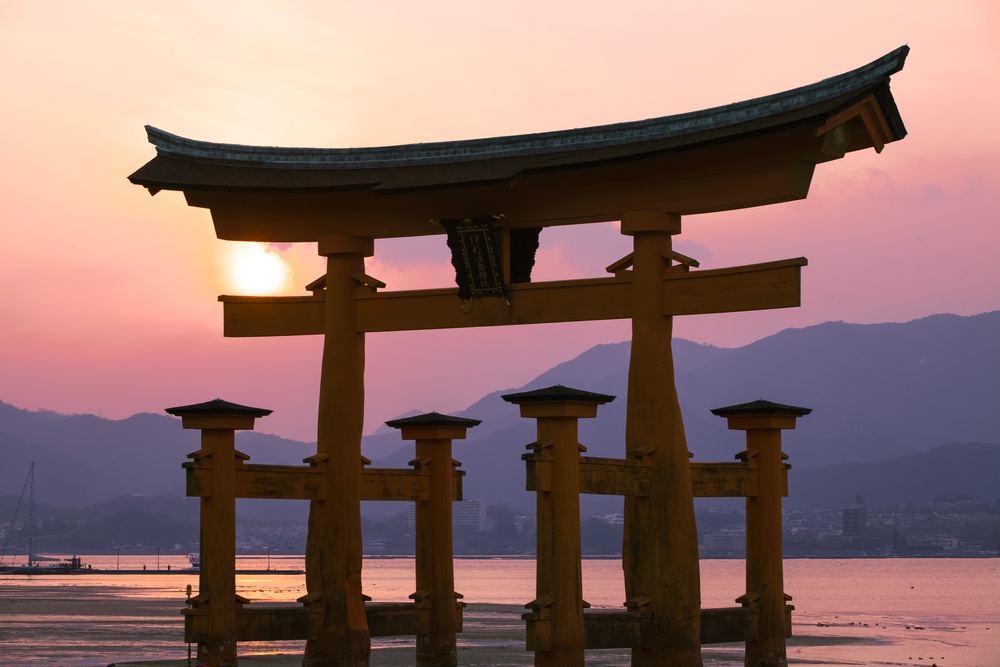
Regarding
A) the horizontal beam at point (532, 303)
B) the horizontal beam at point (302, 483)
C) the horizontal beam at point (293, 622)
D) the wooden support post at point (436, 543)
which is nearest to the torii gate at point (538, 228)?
the horizontal beam at point (532, 303)

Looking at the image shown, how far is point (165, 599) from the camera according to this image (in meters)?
75.8

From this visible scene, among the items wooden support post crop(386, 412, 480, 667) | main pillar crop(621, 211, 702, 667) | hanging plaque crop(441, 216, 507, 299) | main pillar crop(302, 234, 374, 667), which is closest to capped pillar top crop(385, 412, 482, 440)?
wooden support post crop(386, 412, 480, 667)

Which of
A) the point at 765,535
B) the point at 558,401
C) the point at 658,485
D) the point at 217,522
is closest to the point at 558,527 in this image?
the point at 558,401

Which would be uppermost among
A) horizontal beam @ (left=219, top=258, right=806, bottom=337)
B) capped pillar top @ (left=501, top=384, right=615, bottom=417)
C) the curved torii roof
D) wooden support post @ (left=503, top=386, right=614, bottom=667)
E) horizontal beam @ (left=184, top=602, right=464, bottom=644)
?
the curved torii roof

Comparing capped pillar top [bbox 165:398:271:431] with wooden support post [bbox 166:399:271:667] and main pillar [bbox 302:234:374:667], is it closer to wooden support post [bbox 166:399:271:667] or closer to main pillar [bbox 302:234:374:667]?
wooden support post [bbox 166:399:271:667]

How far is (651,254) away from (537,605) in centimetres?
470

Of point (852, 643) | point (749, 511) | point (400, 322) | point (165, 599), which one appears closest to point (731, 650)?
point (852, 643)

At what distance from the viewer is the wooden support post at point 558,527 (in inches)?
639

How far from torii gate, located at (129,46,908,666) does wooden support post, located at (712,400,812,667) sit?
5.65 ft

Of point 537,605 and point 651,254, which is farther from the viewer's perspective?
point 651,254

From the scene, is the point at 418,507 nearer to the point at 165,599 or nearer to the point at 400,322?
the point at 400,322

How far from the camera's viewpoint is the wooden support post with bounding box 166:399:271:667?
17953mm

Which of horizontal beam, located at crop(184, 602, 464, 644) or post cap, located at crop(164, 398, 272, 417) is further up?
post cap, located at crop(164, 398, 272, 417)

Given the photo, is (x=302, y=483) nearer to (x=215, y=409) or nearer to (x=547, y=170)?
(x=215, y=409)
